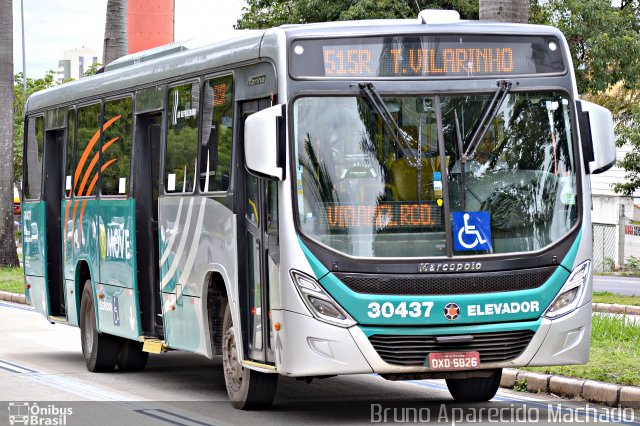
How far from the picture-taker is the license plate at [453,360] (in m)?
10.5

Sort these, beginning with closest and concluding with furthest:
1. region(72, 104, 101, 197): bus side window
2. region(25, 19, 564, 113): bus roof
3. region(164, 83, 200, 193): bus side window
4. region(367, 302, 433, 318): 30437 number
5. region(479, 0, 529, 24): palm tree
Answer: region(367, 302, 433, 318): 30437 number → region(25, 19, 564, 113): bus roof → region(164, 83, 200, 193): bus side window → region(72, 104, 101, 197): bus side window → region(479, 0, 529, 24): palm tree

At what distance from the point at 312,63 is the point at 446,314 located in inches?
86.4

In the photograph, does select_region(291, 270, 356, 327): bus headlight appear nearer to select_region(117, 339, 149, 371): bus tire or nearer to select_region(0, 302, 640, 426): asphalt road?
select_region(0, 302, 640, 426): asphalt road

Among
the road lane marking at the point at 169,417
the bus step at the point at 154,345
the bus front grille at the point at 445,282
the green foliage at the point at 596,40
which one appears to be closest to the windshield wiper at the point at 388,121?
the bus front grille at the point at 445,282

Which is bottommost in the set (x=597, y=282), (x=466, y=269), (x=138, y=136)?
(x=597, y=282)

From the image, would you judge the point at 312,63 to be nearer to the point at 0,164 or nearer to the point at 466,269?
the point at 466,269

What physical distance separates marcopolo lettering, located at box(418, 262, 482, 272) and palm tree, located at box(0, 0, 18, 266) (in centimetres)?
2739

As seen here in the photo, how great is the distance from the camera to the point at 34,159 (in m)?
18.6

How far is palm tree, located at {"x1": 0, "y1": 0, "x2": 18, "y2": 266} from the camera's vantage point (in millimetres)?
36469

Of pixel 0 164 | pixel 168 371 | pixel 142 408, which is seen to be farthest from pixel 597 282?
pixel 142 408

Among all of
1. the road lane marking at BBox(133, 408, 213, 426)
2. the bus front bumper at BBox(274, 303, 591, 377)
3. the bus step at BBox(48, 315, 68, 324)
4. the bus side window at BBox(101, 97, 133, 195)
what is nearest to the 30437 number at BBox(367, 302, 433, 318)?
the bus front bumper at BBox(274, 303, 591, 377)

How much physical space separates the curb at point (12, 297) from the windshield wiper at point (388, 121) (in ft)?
61.5

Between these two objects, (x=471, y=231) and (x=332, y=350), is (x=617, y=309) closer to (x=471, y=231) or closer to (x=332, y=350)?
(x=471, y=231)

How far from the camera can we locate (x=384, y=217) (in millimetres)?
10586
